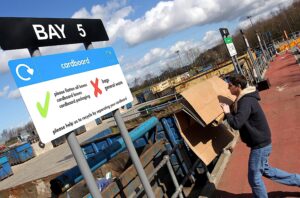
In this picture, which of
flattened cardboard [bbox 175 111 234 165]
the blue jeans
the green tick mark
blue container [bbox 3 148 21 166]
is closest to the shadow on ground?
the blue jeans

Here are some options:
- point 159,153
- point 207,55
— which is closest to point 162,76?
point 207,55

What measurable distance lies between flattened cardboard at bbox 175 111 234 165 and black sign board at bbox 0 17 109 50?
6.10 feet

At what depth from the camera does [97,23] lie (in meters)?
4.32

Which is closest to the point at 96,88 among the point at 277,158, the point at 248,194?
the point at 248,194

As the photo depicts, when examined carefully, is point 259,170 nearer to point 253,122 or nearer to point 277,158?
point 253,122

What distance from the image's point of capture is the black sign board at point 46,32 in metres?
3.01

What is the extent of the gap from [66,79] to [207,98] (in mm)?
2481

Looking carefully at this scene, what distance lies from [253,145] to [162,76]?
104 meters

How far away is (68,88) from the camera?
338 cm

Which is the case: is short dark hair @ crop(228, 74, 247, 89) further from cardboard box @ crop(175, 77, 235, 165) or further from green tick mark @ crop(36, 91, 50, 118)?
green tick mark @ crop(36, 91, 50, 118)

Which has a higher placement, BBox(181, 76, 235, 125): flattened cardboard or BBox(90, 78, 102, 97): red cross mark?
BBox(90, 78, 102, 97): red cross mark

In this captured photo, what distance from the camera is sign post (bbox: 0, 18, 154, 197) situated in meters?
2.97

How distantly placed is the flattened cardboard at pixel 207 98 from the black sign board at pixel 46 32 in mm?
1523

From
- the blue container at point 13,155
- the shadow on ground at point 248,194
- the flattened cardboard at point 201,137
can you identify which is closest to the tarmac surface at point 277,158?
the shadow on ground at point 248,194
